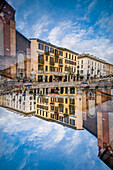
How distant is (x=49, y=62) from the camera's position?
5.75m

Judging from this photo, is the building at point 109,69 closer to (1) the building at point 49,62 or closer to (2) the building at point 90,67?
(2) the building at point 90,67

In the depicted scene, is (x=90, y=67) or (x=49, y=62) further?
(x=90, y=67)

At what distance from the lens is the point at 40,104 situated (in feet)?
14.2

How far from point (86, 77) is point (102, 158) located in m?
6.38

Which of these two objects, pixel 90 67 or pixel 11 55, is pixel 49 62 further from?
pixel 11 55

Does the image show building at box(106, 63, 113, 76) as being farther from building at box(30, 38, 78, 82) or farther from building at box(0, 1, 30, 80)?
building at box(0, 1, 30, 80)

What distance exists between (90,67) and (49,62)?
4.18 metres

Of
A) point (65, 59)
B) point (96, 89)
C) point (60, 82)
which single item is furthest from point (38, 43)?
point (96, 89)

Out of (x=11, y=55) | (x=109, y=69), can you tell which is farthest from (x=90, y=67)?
(x=11, y=55)

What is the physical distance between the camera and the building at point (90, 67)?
7.39 m

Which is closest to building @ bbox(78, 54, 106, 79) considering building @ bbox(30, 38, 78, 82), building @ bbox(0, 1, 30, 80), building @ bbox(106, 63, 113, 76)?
building @ bbox(106, 63, 113, 76)

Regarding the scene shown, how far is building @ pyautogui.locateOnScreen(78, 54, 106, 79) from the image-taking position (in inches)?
291

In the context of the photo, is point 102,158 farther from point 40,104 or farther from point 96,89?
point 96,89

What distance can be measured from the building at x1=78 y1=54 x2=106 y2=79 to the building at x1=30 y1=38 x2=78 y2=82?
4.66 feet
